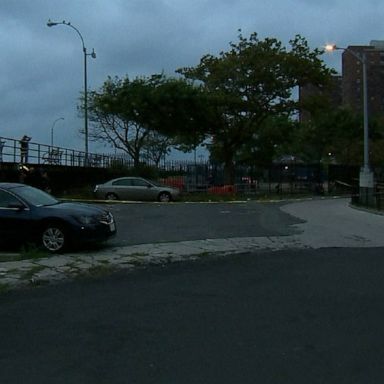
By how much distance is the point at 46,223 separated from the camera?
1245 centimetres

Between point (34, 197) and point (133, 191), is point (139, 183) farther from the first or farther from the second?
point (34, 197)

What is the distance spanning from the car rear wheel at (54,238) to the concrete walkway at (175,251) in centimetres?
40

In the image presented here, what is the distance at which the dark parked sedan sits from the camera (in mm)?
12375

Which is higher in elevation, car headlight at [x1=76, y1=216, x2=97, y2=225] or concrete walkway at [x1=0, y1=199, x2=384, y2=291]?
car headlight at [x1=76, y1=216, x2=97, y2=225]

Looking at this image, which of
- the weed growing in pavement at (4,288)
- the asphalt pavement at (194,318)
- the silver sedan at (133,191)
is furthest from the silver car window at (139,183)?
the weed growing in pavement at (4,288)

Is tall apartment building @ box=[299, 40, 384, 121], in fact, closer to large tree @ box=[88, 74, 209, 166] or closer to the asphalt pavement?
large tree @ box=[88, 74, 209, 166]

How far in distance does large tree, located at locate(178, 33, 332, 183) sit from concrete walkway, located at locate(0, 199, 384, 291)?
21985 mm

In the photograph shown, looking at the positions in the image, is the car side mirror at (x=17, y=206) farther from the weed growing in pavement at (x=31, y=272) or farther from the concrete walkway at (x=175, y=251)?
the weed growing in pavement at (x=31, y=272)

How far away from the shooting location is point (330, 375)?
505 cm

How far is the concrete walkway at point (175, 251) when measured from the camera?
33.7 feet

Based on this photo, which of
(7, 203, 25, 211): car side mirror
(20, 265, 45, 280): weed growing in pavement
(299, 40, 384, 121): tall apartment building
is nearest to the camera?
(20, 265, 45, 280): weed growing in pavement

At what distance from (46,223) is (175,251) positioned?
267 centimetres

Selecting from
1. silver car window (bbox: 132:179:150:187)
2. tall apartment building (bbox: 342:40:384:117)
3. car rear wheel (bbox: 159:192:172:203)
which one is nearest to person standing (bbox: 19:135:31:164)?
silver car window (bbox: 132:179:150:187)

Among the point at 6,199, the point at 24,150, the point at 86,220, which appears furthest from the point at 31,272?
the point at 24,150
